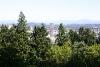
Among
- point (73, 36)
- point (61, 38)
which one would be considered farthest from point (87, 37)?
point (61, 38)

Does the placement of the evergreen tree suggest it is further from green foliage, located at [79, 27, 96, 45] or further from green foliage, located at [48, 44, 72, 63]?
green foliage, located at [79, 27, 96, 45]

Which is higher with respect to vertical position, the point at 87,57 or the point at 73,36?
the point at 73,36

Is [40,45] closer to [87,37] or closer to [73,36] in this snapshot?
[73,36]

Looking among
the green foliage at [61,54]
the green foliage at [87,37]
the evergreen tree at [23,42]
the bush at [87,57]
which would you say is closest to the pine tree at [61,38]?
the green foliage at [87,37]

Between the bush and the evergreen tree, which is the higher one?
the evergreen tree

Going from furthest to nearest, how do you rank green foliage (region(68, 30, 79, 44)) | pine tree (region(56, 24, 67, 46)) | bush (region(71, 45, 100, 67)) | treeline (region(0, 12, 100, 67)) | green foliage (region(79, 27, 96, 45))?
1. green foliage (region(68, 30, 79, 44))
2. green foliage (region(79, 27, 96, 45))
3. pine tree (region(56, 24, 67, 46))
4. treeline (region(0, 12, 100, 67))
5. bush (region(71, 45, 100, 67))

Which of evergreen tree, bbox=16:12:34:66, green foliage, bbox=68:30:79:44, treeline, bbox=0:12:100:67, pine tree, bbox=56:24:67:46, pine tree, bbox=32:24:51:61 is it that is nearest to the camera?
treeline, bbox=0:12:100:67

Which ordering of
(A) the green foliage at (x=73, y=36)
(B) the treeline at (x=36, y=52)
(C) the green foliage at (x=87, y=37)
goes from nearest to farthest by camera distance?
1. (B) the treeline at (x=36, y=52)
2. (C) the green foliage at (x=87, y=37)
3. (A) the green foliage at (x=73, y=36)

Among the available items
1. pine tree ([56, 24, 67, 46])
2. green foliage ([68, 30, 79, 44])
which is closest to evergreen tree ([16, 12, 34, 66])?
pine tree ([56, 24, 67, 46])

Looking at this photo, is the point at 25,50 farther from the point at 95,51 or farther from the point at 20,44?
the point at 95,51

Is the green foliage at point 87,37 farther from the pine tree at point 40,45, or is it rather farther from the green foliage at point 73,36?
the pine tree at point 40,45

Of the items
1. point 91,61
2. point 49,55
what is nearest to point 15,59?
point 49,55

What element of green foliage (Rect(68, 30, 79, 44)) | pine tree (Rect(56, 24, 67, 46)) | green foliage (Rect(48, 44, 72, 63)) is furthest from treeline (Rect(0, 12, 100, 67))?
green foliage (Rect(68, 30, 79, 44))

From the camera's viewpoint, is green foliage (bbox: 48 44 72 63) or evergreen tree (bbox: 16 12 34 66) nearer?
evergreen tree (bbox: 16 12 34 66)
